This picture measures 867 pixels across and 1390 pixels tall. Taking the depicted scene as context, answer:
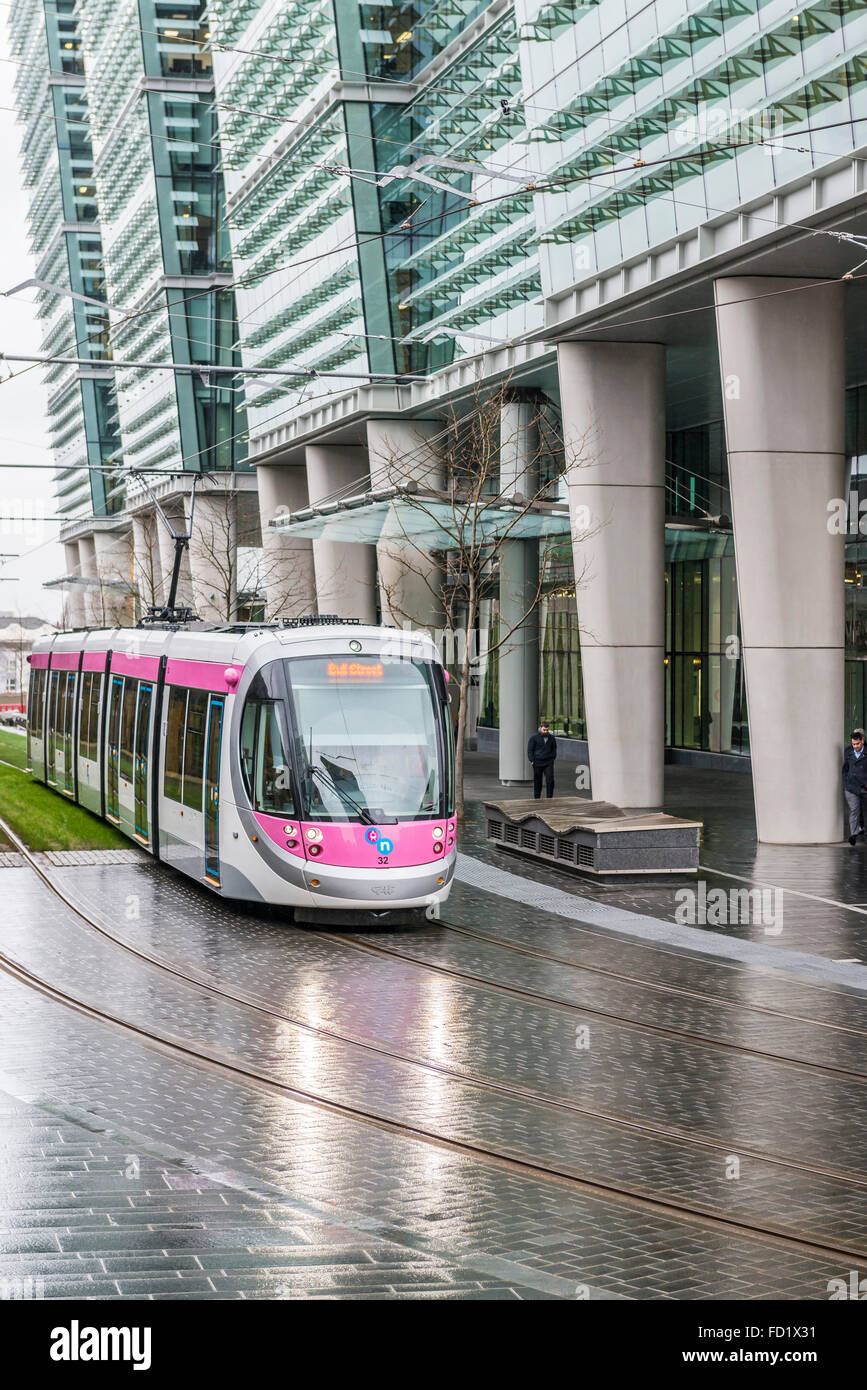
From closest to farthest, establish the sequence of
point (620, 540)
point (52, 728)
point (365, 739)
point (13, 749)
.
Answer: point (365, 739) → point (620, 540) → point (52, 728) → point (13, 749)

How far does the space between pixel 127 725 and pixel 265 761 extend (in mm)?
6818

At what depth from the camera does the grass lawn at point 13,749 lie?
1645 inches

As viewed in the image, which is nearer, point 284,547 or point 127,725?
point 127,725

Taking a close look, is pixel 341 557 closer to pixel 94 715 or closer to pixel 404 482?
pixel 404 482

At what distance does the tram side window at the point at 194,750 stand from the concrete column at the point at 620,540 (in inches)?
504

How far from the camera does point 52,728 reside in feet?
100.0

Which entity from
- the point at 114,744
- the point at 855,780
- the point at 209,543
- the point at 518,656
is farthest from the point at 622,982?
the point at 209,543

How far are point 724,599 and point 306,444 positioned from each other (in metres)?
13.2

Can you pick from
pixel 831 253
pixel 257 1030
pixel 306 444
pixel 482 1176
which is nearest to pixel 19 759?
pixel 306 444

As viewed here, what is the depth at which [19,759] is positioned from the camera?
4228cm

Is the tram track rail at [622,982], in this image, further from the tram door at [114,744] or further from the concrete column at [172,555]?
the concrete column at [172,555]

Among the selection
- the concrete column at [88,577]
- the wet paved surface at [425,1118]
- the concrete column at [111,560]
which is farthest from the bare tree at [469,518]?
the concrete column at [88,577]

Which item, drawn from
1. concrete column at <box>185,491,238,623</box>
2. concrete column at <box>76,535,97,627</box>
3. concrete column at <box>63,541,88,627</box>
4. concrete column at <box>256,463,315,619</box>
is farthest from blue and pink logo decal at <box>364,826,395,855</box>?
concrete column at <box>63,541,88,627</box>

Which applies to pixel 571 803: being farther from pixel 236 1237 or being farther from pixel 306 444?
pixel 306 444
